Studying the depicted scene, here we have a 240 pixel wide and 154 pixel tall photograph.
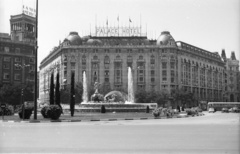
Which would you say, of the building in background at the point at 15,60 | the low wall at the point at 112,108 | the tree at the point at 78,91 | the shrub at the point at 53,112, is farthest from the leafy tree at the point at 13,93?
the shrub at the point at 53,112

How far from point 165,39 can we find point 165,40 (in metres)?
0.46

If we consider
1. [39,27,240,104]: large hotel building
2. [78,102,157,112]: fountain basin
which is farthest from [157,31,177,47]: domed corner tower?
[78,102,157,112]: fountain basin

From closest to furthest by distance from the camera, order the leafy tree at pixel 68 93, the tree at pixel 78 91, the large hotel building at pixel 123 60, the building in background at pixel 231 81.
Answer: the leafy tree at pixel 68 93, the tree at pixel 78 91, the large hotel building at pixel 123 60, the building in background at pixel 231 81

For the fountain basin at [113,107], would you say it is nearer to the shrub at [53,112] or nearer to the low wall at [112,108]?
the low wall at [112,108]

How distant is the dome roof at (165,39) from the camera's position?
4786 inches

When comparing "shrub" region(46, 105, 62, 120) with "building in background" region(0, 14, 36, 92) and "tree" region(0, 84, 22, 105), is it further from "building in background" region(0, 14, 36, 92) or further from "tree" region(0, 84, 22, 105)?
"building in background" region(0, 14, 36, 92)

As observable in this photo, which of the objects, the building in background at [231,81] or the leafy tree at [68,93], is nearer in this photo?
the leafy tree at [68,93]

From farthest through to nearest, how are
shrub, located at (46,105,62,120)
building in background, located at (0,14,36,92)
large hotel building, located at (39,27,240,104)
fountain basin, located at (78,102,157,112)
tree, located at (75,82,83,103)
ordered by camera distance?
large hotel building, located at (39,27,240,104)
tree, located at (75,82,83,103)
building in background, located at (0,14,36,92)
fountain basin, located at (78,102,157,112)
shrub, located at (46,105,62,120)

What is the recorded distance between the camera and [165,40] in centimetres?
12225

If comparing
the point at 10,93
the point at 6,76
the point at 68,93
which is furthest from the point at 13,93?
the point at 68,93

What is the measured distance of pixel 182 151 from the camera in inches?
468

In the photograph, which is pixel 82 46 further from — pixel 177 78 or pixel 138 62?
pixel 177 78

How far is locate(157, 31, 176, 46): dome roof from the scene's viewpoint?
12156cm

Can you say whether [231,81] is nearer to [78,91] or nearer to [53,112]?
[78,91]
